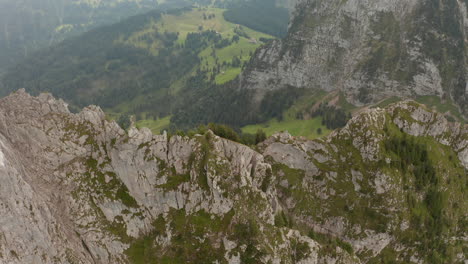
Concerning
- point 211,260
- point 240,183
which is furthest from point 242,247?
point 240,183

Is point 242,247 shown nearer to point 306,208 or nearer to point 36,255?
point 306,208

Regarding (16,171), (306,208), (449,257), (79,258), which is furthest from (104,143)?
(449,257)

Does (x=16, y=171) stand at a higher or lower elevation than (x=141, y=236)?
higher

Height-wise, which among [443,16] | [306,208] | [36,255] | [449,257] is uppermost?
[443,16]

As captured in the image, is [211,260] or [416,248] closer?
[211,260]

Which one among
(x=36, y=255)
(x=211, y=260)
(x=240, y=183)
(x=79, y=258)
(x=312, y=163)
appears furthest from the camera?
(x=312, y=163)

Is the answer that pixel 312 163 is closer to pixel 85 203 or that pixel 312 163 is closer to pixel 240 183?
pixel 240 183

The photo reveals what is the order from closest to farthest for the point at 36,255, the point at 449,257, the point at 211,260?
1. the point at 36,255
2. the point at 211,260
3. the point at 449,257
